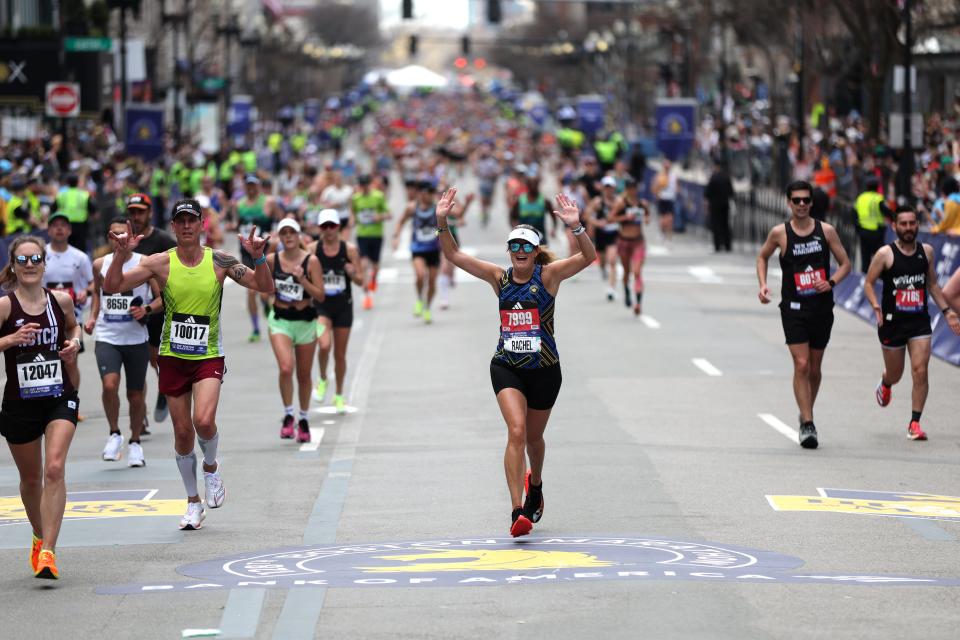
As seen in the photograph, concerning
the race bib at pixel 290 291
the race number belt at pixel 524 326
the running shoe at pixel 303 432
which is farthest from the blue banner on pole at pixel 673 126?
the race number belt at pixel 524 326

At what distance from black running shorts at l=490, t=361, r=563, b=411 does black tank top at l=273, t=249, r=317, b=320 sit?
4501 mm

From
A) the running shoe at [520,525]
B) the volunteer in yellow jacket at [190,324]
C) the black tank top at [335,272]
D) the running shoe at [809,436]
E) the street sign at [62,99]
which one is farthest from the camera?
the street sign at [62,99]

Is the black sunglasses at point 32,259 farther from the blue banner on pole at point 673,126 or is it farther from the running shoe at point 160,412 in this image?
the blue banner on pole at point 673,126

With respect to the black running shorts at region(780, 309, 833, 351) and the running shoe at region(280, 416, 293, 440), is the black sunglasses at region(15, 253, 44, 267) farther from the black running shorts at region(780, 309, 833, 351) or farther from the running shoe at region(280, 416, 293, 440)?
the black running shorts at region(780, 309, 833, 351)

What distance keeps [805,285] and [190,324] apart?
561cm

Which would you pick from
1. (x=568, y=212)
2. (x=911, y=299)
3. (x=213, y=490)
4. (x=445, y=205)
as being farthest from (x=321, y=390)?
(x=568, y=212)

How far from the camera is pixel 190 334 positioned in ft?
37.7

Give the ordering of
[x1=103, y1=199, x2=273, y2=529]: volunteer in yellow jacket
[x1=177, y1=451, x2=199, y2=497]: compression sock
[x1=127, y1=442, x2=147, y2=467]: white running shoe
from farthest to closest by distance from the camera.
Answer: [x1=127, y1=442, x2=147, y2=467]: white running shoe, [x1=177, y1=451, x2=199, y2=497]: compression sock, [x1=103, y1=199, x2=273, y2=529]: volunteer in yellow jacket

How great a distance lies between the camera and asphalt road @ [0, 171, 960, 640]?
8.88m

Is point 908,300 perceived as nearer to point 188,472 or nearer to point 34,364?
point 188,472

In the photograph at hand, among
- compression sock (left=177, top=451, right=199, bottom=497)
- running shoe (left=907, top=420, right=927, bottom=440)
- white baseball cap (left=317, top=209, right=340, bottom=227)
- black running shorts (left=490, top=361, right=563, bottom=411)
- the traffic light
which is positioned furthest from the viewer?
the traffic light

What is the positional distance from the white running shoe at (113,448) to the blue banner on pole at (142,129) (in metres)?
30.1

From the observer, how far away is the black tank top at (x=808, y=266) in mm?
14961

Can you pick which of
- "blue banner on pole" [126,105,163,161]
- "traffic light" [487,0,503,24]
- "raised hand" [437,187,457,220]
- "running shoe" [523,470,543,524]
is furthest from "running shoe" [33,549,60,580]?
"traffic light" [487,0,503,24]
